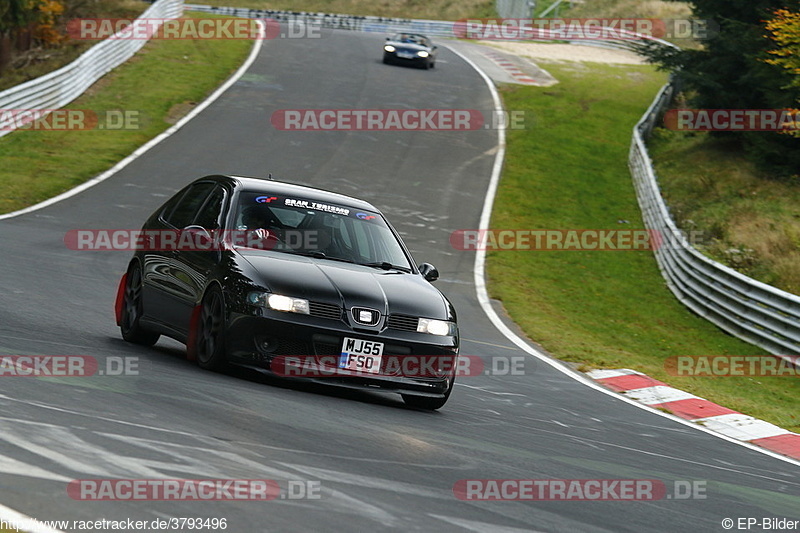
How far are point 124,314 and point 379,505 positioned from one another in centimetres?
562

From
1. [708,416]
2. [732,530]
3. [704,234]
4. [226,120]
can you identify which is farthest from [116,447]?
[226,120]

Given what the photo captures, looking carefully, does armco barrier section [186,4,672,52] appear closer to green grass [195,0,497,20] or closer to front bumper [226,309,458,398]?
green grass [195,0,497,20]

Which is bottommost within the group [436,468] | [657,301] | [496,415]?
[657,301]

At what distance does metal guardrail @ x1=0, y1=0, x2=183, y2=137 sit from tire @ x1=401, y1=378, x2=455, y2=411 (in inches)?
775

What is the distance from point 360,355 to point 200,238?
1792 millimetres

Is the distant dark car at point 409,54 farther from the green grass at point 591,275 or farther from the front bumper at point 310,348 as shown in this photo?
the front bumper at point 310,348

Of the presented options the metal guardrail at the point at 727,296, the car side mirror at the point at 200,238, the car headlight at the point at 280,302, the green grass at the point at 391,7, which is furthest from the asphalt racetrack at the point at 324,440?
the green grass at the point at 391,7

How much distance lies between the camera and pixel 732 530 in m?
6.40

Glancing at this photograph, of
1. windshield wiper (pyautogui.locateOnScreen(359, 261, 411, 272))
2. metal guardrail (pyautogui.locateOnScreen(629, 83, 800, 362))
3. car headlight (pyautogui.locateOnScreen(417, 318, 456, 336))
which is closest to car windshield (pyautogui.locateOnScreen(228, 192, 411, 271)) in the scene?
windshield wiper (pyautogui.locateOnScreen(359, 261, 411, 272))

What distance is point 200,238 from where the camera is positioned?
9.45 metres

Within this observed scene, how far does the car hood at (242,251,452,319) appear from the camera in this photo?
336 inches

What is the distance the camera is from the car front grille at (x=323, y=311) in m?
8.47

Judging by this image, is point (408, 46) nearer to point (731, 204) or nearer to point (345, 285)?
point (731, 204)

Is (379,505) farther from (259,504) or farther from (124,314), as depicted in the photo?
(124,314)
